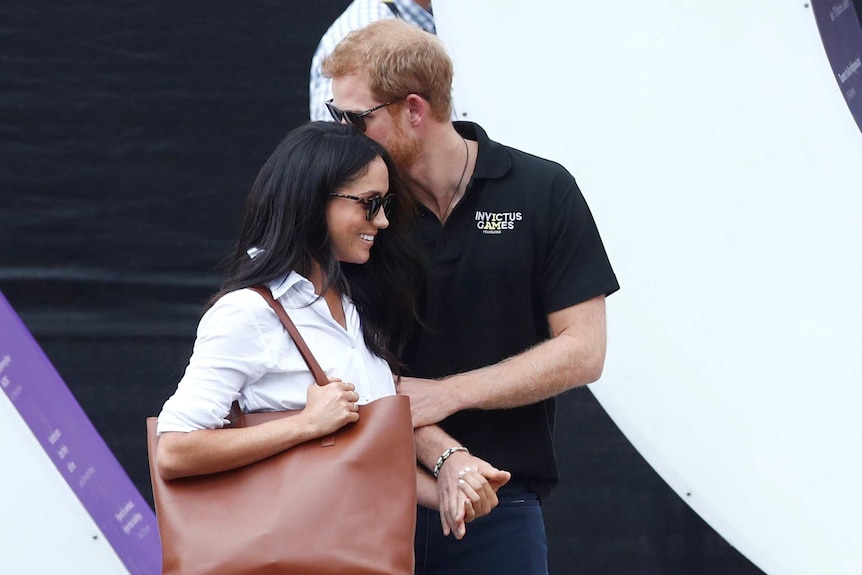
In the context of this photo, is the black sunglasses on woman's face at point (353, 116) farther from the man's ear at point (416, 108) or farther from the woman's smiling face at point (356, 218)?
the woman's smiling face at point (356, 218)

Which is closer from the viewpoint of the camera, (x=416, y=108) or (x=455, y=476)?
(x=455, y=476)

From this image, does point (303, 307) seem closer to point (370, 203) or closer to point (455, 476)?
point (370, 203)

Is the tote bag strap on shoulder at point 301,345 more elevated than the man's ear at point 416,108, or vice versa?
the man's ear at point 416,108

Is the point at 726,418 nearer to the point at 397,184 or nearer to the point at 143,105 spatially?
the point at 397,184

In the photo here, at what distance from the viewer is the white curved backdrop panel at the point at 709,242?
227 cm

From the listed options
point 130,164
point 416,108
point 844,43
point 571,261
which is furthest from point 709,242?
point 130,164

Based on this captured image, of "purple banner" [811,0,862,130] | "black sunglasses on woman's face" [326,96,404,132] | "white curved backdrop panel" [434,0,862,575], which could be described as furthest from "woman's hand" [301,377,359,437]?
"purple banner" [811,0,862,130]

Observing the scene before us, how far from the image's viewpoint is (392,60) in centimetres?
161

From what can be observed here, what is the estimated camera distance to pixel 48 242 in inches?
84.0

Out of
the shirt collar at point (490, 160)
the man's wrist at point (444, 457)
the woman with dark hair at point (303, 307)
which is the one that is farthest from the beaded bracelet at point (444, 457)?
the shirt collar at point (490, 160)

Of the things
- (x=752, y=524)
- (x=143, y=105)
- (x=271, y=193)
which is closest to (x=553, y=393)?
(x=271, y=193)

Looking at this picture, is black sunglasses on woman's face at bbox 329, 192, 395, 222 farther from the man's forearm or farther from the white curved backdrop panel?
the white curved backdrop panel

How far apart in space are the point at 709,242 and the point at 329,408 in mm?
1261

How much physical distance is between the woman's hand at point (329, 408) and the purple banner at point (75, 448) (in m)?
0.92
